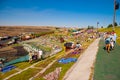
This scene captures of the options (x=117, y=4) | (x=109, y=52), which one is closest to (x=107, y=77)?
(x=109, y=52)

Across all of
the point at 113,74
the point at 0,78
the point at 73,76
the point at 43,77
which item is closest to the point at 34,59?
the point at 0,78

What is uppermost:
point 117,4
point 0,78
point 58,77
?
point 117,4

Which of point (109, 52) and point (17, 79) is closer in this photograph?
point (109, 52)

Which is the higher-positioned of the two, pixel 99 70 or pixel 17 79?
pixel 99 70

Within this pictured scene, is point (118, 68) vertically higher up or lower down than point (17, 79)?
higher up

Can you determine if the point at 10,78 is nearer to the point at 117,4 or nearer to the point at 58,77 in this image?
the point at 58,77

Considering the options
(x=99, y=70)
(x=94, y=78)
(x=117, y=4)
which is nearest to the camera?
(x=94, y=78)

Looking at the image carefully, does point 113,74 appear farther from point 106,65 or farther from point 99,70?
point 106,65

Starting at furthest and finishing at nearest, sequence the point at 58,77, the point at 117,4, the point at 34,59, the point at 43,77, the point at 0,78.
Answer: the point at 34,59
the point at 0,78
the point at 117,4
the point at 43,77
the point at 58,77

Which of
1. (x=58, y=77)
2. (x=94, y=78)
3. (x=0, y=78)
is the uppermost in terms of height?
(x=94, y=78)
